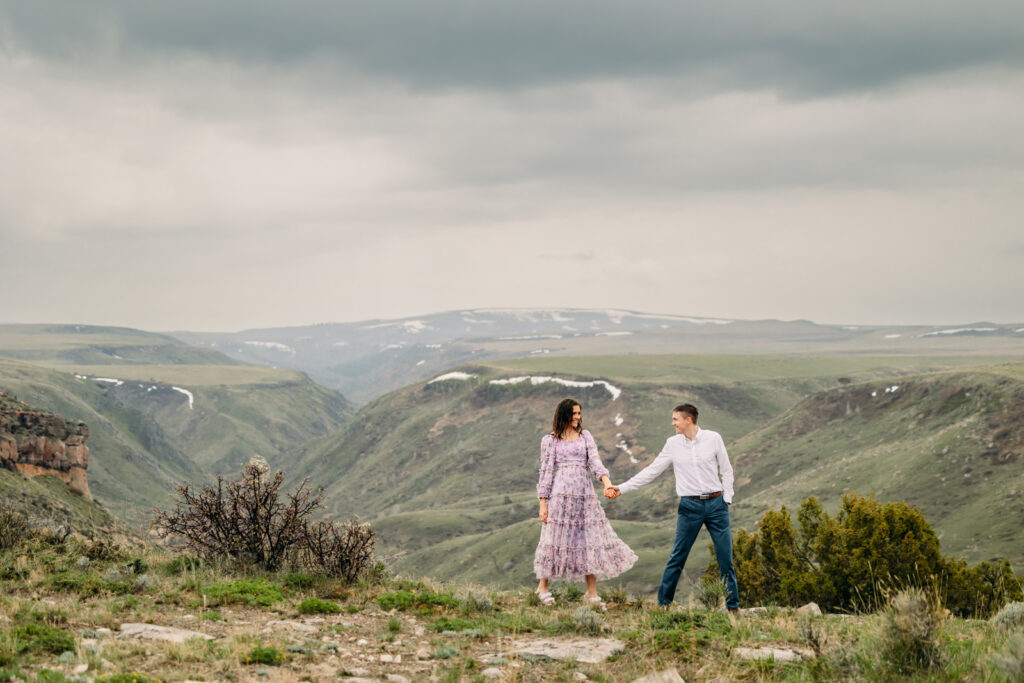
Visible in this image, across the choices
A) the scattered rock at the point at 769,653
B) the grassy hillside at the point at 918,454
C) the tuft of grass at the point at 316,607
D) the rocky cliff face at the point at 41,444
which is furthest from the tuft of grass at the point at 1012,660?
the rocky cliff face at the point at 41,444

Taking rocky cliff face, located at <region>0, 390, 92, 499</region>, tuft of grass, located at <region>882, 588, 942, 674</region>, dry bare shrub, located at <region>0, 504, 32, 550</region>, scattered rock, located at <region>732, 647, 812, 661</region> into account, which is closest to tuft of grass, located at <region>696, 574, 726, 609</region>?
scattered rock, located at <region>732, 647, 812, 661</region>

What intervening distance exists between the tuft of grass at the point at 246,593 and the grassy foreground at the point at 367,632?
19 mm

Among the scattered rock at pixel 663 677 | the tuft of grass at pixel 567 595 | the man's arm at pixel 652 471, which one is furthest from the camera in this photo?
the tuft of grass at pixel 567 595

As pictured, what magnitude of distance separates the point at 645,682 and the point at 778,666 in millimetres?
1228

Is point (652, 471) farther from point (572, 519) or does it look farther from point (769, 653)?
point (769, 653)

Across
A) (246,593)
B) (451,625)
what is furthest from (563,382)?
(451,625)

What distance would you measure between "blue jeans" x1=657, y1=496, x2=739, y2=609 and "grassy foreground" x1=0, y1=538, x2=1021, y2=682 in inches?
17.1

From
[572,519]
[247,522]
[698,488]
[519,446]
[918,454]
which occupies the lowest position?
[519,446]

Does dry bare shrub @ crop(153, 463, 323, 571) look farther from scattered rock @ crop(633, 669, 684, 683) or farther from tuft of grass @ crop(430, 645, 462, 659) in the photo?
scattered rock @ crop(633, 669, 684, 683)

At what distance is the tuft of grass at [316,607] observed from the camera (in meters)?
9.99

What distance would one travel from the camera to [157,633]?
330 inches

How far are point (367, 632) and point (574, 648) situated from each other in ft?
9.06

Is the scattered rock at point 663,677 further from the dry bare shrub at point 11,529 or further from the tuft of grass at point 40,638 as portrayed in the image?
the dry bare shrub at point 11,529

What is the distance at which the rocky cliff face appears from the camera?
43.5m
